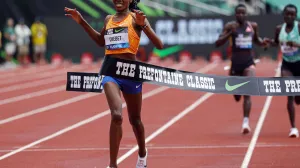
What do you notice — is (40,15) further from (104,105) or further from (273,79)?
(273,79)

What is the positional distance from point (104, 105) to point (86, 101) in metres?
1.15

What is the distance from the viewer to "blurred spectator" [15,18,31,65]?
32062mm

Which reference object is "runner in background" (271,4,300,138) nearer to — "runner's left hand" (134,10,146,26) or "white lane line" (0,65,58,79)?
"runner's left hand" (134,10,146,26)

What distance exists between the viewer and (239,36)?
1344cm

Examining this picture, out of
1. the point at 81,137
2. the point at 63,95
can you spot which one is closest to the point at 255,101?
the point at 63,95

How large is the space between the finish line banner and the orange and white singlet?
13 cm

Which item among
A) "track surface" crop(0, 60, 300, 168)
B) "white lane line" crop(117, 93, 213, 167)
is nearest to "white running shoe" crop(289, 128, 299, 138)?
"track surface" crop(0, 60, 300, 168)

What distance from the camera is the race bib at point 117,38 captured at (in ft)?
28.5

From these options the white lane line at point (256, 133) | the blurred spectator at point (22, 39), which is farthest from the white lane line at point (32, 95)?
the blurred spectator at point (22, 39)

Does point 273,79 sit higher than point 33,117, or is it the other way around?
point 273,79

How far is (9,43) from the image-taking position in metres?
32.5

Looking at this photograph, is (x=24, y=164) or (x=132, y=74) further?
(x=24, y=164)

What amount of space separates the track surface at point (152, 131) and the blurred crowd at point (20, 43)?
954 cm

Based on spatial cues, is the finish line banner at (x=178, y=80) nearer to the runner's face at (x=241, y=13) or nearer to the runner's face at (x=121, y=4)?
the runner's face at (x=121, y=4)
